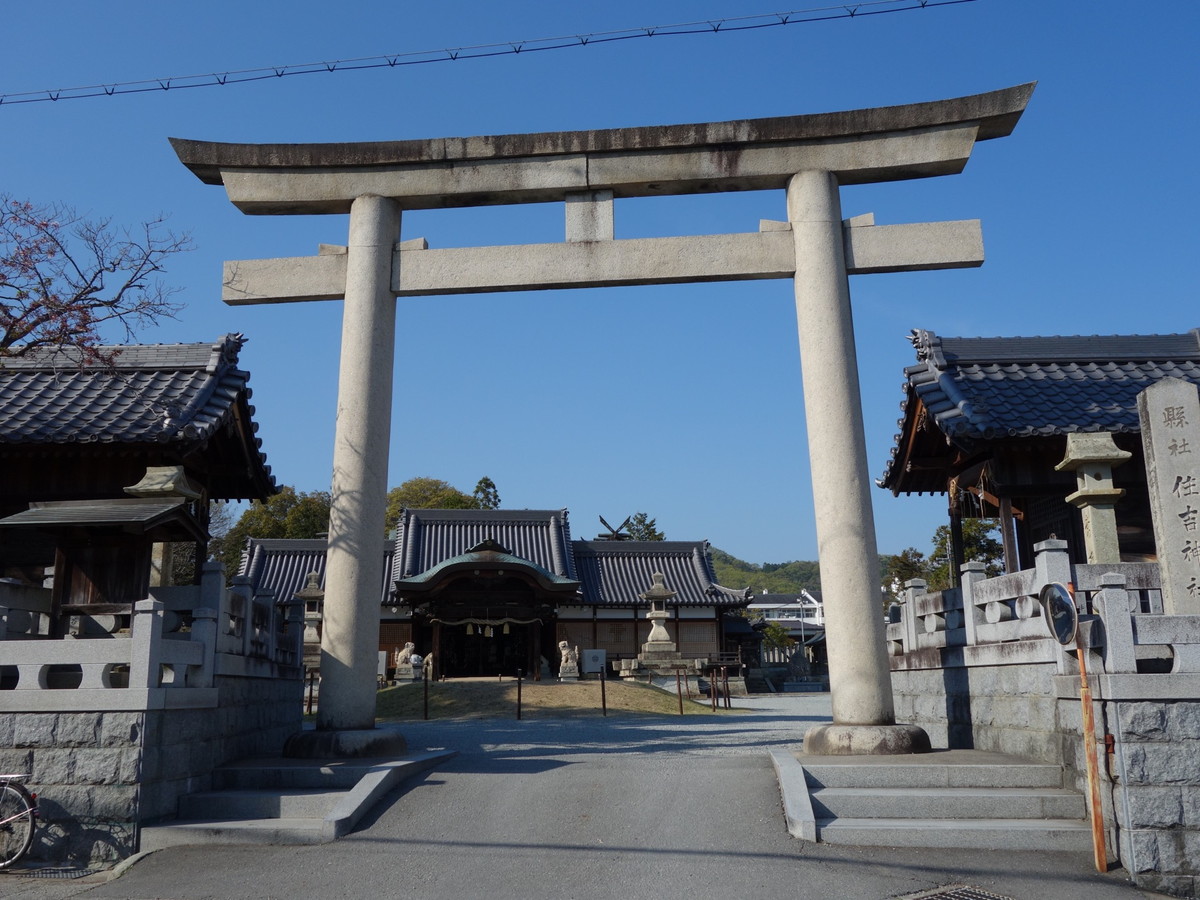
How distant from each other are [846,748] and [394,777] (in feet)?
14.2

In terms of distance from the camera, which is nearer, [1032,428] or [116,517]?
[116,517]

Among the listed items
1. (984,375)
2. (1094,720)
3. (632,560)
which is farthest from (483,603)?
(1094,720)

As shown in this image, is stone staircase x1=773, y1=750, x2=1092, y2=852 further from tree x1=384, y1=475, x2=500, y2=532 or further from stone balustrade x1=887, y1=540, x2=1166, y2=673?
tree x1=384, y1=475, x2=500, y2=532

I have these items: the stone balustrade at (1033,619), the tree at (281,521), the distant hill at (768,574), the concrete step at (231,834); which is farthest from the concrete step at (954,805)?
the distant hill at (768,574)

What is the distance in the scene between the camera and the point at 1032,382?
13.9m

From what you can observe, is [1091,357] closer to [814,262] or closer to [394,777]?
[814,262]

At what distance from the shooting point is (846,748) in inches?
361

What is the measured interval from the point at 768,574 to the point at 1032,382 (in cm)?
14952

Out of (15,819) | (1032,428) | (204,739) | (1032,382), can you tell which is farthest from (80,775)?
(1032,382)

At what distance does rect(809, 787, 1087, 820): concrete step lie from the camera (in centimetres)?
756

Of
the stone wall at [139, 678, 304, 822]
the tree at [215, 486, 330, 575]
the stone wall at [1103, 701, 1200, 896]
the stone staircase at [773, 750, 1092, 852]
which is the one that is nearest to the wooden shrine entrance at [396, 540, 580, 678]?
the tree at [215, 486, 330, 575]

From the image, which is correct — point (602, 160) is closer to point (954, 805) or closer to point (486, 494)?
point (954, 805)

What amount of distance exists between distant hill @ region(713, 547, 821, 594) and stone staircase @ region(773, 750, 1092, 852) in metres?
115

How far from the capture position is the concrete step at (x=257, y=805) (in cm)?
808
